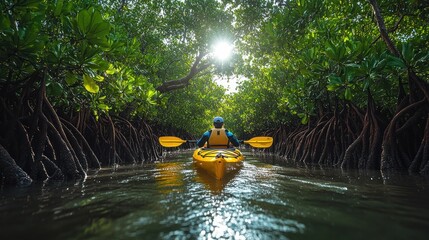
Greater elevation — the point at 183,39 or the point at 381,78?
the point at 183,39

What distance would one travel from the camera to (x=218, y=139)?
6.46m

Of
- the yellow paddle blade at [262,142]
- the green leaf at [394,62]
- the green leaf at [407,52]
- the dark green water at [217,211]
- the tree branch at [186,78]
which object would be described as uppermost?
the tree branch at [186,78]

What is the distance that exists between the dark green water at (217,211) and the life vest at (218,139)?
81.3 inches

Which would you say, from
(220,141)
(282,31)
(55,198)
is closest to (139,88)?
(220,141)

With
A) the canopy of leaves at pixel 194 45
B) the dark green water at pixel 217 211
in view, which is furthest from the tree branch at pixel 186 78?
the dark green water at pixel 217 211

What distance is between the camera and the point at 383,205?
3.06m

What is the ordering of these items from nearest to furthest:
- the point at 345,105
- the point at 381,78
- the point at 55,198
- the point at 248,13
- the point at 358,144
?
the point at 55,198, the point at 381,78, the point at 358,144, the point at 345,105, the point at 248,13

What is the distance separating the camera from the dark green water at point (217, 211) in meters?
2.20

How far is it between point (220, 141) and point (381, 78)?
367 cm

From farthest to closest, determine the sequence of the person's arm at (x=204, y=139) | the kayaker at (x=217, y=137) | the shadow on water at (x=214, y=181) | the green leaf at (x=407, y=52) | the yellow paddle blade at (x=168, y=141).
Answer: the yellow paddle blade at (x=168, y=141) < the person's arm at (x=204, y=139) < the kayaker at (x=217, y=137) < the green leaf at (x=407, y=52) < the shadow on water at (x=214, y=181)

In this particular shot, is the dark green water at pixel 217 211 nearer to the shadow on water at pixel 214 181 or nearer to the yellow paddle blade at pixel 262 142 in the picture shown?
the shadow on water at pixel 214 181

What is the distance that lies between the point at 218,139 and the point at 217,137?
0.06 m

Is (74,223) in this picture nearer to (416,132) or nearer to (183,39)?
(416,132)

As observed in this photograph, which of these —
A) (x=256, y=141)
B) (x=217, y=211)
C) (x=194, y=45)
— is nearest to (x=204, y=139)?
(x=256, y=141)
